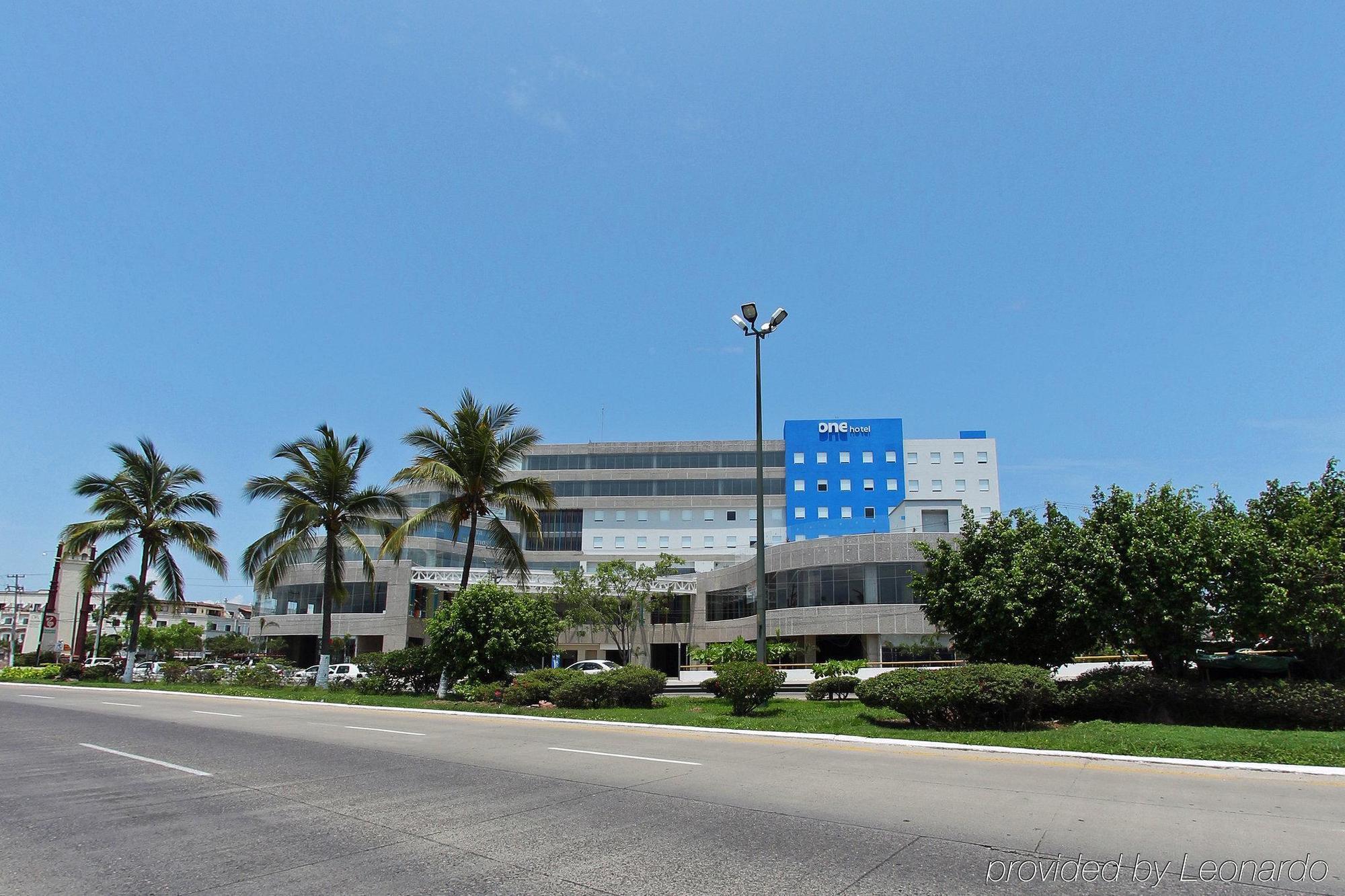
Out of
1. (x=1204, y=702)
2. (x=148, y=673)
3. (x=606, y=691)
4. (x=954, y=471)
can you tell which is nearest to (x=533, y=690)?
(x=606, y=691)

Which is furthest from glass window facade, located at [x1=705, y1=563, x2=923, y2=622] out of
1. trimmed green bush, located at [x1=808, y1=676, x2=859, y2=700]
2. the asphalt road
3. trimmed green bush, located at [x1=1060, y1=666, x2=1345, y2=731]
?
the asphalt road

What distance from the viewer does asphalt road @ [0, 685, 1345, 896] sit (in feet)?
18.7

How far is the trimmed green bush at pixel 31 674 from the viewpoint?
42625mm

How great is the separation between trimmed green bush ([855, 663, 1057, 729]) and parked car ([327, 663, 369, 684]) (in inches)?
863

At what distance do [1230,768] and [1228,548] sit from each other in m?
7.92

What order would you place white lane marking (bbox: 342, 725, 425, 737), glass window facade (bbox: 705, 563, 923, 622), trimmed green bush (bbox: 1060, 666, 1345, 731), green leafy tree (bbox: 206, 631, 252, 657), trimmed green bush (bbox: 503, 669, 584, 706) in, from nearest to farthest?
trimmed green bush (bbox: 1060, 666, 1345, 731) < white lane marking (bbox: 342, 725, 425, 737) < trimmed green bush (bbox: 503, 669, 584, 706) < glass window facade (bbox: 705, 563, 923, 622) < green leafy tree (bbox: 206, 631, 252, 657)

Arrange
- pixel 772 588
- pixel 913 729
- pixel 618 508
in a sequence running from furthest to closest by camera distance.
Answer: pixel 618 508 < pixel 772 588 < pixel 913 729

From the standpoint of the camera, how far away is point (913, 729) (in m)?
15.1

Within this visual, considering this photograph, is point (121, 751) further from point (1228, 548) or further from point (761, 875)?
point (1228, 548)

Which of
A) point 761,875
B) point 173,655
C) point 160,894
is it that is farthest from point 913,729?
point 173,655

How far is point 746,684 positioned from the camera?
1902cm

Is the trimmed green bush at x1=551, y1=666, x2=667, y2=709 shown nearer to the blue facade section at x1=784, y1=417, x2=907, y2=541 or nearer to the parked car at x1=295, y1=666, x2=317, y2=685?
the parked car at x1=295, y1=666, x2=317, y2=685

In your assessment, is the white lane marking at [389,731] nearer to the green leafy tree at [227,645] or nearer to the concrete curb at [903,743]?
the concrete curb at [903,743]

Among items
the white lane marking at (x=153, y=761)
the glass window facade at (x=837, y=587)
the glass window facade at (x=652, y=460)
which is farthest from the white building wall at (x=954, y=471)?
the white lane marking at (x=153, y=761)
